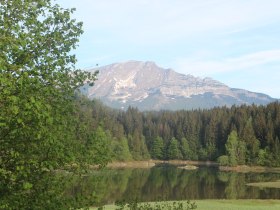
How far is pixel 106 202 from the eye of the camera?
66.6 m

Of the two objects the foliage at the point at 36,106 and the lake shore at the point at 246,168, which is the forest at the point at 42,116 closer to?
the foliage at the point at 36,106

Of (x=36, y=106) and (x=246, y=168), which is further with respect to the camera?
(x=246, y=168)

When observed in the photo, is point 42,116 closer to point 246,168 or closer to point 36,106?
point 36,106

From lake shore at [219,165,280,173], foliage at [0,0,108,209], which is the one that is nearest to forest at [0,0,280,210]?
foliage at [0,0,108,209]

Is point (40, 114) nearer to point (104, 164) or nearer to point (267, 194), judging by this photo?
point (104, 164)

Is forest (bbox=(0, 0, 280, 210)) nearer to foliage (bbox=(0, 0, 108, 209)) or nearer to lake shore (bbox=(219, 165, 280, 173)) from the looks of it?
foliage (bbox=(0, 0, 108, 209))

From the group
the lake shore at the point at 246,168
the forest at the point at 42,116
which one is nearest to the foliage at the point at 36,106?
the forest at the point at 42,116

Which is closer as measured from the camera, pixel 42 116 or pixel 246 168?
pixel 42 116

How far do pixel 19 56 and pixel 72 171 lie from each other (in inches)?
209

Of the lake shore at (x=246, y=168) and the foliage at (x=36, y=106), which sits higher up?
the foliage at (x=36, y=106)

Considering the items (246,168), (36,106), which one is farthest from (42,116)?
(246,168)

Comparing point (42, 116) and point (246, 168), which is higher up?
point (42, 116)

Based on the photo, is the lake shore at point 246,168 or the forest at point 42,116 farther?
the lake shore at point 246,168

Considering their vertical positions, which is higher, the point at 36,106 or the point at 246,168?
the point at 36,106
